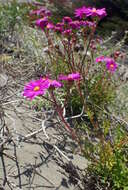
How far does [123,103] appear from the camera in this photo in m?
3.00

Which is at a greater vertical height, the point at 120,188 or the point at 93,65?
the point at 93,65

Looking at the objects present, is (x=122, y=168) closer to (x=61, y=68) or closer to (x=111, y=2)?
(x=61, y=68)

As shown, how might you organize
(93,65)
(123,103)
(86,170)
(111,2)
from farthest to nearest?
1. (111,2)
2. (93,65)
3. (123,103)
4. (86,170)

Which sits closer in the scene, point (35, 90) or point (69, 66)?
point (35, 90)

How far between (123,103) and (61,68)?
0.66 metres

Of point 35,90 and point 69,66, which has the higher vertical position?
point 35,90

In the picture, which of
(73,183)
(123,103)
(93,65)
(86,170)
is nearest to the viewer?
(73,183)

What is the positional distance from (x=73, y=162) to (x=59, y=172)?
0.55 ft

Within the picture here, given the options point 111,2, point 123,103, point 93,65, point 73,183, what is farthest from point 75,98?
point 111,2

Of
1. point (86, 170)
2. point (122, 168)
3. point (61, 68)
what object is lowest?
point (86, 170)

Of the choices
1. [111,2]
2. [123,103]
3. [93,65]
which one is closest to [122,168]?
[123,103]

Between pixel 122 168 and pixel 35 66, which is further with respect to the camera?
pixel 35 66

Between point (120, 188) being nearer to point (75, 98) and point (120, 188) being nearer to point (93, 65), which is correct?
point (75, 98)

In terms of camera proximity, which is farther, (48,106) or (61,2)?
(61,2)
